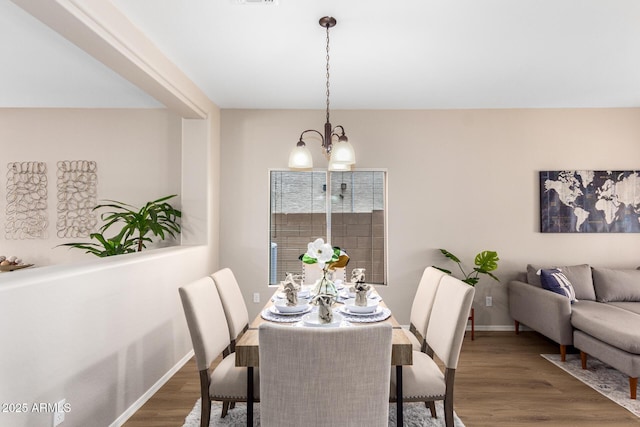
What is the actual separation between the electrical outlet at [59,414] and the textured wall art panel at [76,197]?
268cm

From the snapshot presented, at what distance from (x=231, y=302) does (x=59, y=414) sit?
3.44ft

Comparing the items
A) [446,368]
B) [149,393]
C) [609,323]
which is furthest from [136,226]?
[609,323]

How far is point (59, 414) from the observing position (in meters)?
1.77

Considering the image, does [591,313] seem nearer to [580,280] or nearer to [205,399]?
[580,280]

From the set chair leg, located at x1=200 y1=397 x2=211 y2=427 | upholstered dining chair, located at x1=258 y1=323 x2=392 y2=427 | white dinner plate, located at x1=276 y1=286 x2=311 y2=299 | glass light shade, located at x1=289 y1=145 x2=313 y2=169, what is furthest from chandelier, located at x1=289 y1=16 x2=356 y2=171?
chair leg, located at x1=200 y1=397 x2=211 y2=427

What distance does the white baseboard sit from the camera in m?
2.29

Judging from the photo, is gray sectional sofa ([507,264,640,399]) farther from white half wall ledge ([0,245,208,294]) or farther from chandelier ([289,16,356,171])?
white half wall ledge ([0,245,208,294])

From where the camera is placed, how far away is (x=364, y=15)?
7.55ft

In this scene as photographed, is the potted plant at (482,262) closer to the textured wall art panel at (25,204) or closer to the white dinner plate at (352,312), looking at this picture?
the white dinner plate at (352,312)

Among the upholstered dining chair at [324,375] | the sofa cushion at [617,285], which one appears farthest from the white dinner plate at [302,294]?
the sofa cushion at [617,285]

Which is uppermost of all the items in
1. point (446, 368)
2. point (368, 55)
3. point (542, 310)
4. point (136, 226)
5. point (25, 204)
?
point (368, 55)

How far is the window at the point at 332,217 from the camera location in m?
4.28

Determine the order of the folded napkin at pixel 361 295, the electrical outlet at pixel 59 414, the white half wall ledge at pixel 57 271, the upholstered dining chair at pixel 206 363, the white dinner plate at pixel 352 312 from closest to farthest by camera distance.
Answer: the white half wall ledge at pixel 57 271 → the electrical outlet at pixel 59 414 → the upholstered dining chair at pixel 206 363 → the white dinner plate at pixel 352 312 → the folded napkin at pixel 361 295

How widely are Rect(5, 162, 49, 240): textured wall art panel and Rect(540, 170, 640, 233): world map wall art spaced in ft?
18.8
